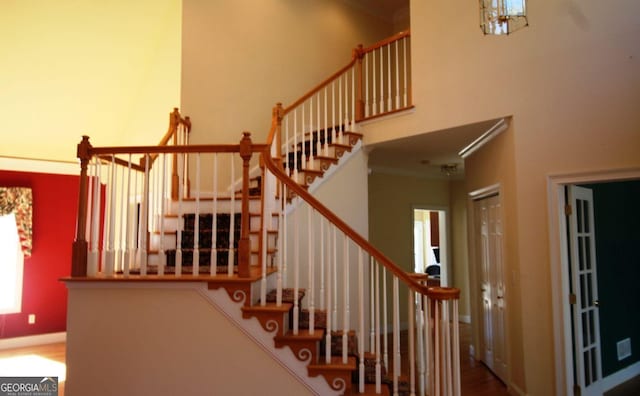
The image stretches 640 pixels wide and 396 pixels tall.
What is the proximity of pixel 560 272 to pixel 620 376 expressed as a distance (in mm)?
1992

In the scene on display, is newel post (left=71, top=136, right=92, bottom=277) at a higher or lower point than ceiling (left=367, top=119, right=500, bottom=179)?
lower

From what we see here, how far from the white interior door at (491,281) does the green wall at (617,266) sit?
37.1 inches

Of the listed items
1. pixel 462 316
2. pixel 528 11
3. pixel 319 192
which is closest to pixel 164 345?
pixel 319 192

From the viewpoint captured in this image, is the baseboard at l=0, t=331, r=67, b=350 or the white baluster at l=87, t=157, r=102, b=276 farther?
the baseboard at l=0, t=331, r=67, b=350

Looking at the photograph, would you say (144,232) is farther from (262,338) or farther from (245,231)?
(262,338)

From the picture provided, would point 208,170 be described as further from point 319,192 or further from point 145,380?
point 145,380

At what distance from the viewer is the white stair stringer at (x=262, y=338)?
2695 mm

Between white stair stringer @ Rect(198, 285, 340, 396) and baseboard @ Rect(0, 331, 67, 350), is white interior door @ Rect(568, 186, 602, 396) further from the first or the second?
baseboard @ Rect(0, 331, 67, 350)

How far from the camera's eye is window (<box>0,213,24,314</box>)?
5699 mm

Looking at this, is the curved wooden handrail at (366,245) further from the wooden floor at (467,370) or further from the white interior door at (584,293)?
the wooden floor at (467,370)

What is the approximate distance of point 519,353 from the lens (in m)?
3.70

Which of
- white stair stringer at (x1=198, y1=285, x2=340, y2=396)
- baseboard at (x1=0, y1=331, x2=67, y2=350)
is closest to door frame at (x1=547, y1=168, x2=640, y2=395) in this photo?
white stair stringer at (x1=198, y1=285, x2=340, y2=396)

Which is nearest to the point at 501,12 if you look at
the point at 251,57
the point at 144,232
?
the point at 144,232

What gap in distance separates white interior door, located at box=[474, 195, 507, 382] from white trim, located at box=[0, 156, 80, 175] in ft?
19.7
